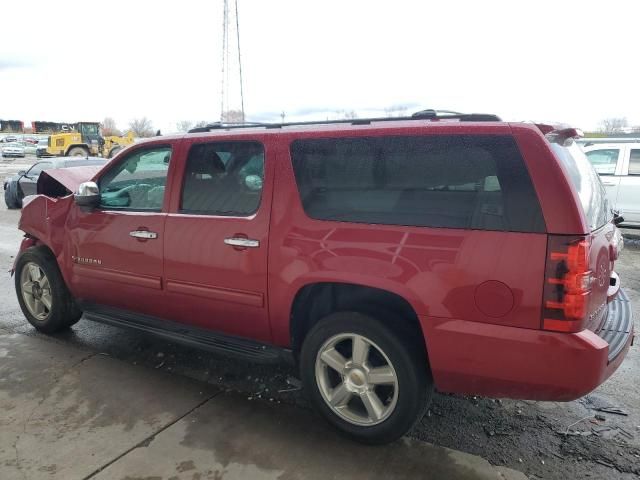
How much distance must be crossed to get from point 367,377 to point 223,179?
5.15 ft

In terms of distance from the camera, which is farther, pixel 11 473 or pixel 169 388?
pixel 169 388

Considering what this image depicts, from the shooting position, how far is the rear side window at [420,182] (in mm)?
2312

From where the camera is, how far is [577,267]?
86.1 inches

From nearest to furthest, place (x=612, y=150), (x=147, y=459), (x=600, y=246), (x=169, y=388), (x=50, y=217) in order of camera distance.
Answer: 1. (x=600, y=246)
2. (x=147, y=459)
3. (x=169, y=388)
4. (x=50, y=217)
5. (x=612, y=150)

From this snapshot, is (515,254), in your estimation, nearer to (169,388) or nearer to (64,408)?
(169,388)

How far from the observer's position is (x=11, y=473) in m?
2.62

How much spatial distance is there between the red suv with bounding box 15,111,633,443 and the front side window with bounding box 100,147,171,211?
17 millimetres

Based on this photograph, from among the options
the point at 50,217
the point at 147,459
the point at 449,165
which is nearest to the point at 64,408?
the point at 147,459

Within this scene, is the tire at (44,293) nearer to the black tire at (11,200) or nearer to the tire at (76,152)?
the black tire at (11,200)

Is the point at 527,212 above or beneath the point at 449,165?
beneath

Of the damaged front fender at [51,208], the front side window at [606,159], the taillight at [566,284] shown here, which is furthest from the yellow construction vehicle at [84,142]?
the taillight at [566,284]

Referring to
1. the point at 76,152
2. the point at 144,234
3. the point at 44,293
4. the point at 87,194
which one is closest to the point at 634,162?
the point at 144,234

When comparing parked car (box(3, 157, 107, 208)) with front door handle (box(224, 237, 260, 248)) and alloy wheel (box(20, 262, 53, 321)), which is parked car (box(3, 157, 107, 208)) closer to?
alloy wheel (box(20, 262, 53, 321))

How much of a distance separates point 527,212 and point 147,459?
2339 mm
